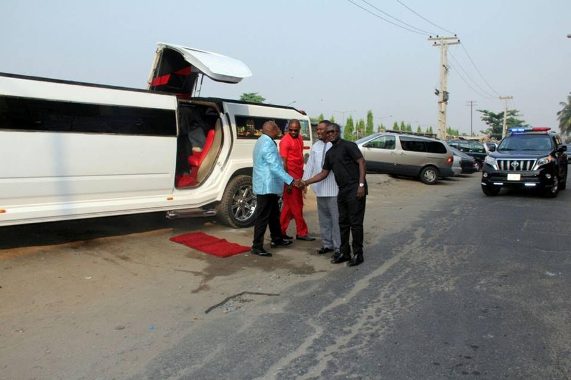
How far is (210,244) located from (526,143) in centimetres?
1045

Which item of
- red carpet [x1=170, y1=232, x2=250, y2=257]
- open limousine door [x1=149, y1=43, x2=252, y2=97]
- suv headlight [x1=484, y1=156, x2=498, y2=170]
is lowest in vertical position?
red carpet [x1=170, y1=232, x2=250, y2=257]

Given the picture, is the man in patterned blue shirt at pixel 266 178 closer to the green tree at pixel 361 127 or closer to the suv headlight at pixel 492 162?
the suv headlight at pixel 492 162

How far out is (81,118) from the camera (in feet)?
19.1

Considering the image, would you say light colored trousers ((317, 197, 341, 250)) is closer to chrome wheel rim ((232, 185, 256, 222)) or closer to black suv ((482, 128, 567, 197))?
chrome wheel rim ((232, 185, 256, 222))

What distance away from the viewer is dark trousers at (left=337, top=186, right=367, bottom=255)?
19.3 ft

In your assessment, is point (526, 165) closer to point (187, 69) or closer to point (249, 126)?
point (249, 126)

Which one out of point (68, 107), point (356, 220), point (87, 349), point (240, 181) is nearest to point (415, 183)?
point (240, 181)

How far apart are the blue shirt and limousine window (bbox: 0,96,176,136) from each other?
1.39m

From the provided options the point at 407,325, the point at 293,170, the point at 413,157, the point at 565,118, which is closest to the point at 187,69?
the point at 293,170

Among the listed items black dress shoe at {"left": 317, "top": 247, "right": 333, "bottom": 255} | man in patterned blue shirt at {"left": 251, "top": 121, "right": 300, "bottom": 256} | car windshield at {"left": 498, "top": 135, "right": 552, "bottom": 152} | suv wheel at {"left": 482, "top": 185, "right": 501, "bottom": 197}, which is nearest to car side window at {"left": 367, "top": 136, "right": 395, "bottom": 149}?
car windshield at {"left": 498, "top": 135, "right": 552, "bottom": 152}

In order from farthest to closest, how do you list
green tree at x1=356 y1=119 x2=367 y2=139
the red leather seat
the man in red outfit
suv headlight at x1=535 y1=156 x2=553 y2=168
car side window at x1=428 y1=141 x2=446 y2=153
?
green tree at x1=356 y1=119 x2=367 y2=139 → car side window at x1=428 y1=141 x2=446 y2=153 → suv headlight at x1=535 y1=156 x2=553 y2=168 → the red leather seat → the man in red outfit

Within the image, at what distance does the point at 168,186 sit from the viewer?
23.0 ft

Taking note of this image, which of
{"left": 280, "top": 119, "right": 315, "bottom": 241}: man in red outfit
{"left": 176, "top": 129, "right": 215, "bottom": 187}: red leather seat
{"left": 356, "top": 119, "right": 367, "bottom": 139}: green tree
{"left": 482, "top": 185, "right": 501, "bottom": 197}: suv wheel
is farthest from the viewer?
{"left": 356, "top": 119, "right": 367, "bottom": 139}: green tree

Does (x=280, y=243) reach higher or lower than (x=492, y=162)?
lower
